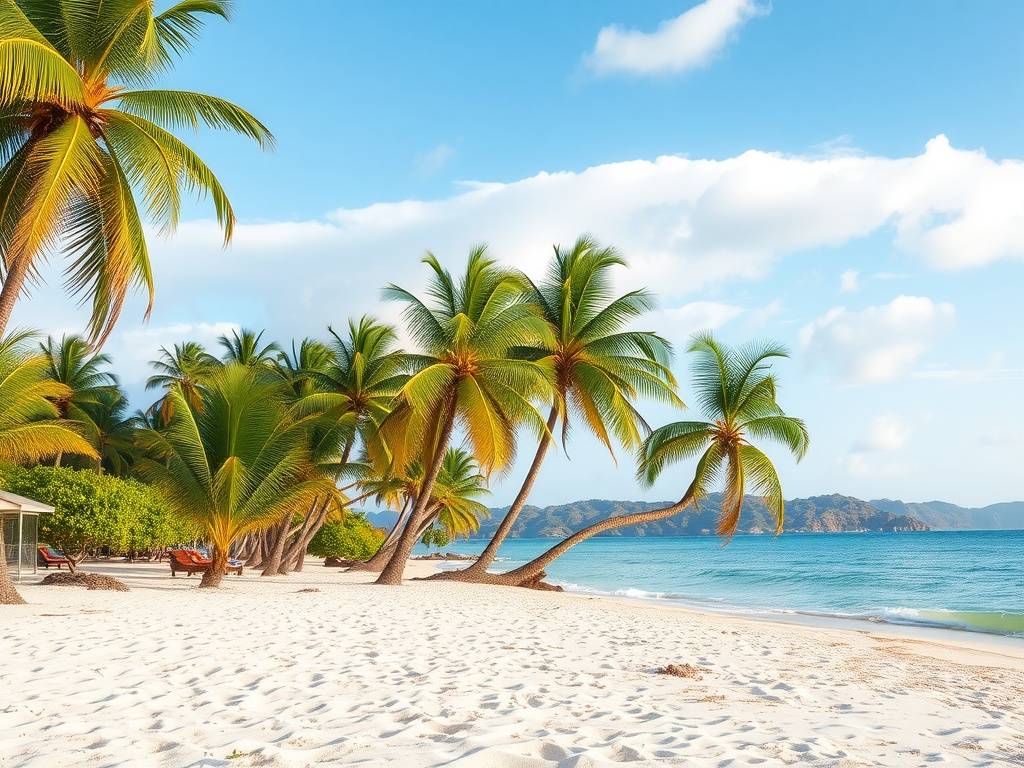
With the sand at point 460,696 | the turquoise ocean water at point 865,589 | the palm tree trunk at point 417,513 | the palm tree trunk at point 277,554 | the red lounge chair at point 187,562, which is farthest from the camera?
the palm tree trunk at point 277,554

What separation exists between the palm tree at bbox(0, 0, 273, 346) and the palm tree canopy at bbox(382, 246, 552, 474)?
21.9 ft

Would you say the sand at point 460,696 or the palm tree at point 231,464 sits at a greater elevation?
the palm tree at point 231,464

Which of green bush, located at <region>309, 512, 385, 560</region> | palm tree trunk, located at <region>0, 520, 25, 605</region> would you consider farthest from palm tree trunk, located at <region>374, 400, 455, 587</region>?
green bush, located at <region>309, 512, 385, 560</region>

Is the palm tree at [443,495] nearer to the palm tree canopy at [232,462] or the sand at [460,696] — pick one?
the palm tree canopy at [232,462]

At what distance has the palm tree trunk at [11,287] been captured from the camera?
997 cm

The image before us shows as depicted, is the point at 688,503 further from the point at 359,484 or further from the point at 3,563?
the point at 3,563

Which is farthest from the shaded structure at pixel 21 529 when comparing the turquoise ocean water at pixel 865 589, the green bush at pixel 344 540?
the turquoise ocean water at pixel 865 589

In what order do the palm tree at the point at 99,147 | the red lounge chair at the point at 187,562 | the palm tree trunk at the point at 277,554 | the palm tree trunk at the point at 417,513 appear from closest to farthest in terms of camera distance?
the palm tree at the point at 99,147 → the palm tree trunk at the point at 417,513 → the red lounge chair at the point at 187,562 → the palm tree trunk at the point at 277,554

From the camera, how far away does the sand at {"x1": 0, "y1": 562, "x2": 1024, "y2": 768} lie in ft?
12.6

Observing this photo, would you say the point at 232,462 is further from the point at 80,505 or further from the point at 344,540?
the point at 344,540

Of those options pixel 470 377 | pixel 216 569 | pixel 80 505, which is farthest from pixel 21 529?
pixel 470 377

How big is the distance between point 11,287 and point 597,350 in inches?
491

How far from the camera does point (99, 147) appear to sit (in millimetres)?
10602

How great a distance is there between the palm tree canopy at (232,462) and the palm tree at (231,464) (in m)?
0.02
